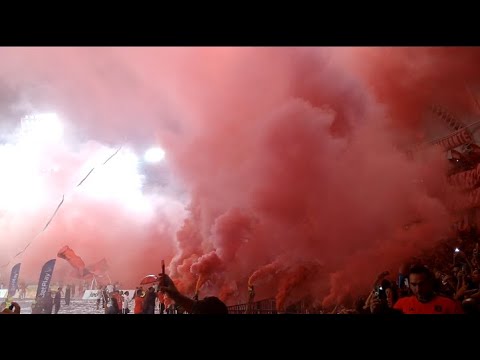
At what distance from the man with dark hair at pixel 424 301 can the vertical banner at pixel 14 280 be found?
5.08 meters

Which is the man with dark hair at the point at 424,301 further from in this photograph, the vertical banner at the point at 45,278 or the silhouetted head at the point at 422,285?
the vertical banner at the point at 45,278

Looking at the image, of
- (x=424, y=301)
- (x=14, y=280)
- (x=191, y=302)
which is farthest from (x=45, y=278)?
(x=424, y=301)

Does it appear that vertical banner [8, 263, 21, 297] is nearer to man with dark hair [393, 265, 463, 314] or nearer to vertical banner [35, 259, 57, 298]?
vertical banner [35, 259, 57, 298]

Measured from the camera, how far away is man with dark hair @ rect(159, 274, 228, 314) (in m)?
5.22

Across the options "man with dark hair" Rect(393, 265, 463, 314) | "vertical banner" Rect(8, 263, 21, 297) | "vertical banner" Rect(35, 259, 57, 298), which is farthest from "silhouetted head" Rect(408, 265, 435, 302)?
"vertical banner" Rect(8, 263, 21, 297)

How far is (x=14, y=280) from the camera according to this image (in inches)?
219

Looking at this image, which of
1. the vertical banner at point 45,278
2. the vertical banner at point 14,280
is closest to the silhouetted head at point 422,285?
the vertical banner at point 45,278

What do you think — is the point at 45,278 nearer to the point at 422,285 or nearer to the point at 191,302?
the point at 191,302

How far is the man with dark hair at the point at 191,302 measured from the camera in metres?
5.22

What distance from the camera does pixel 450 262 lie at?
5.34 meters

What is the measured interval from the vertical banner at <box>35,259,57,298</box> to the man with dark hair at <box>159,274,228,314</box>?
1632 millimetres
